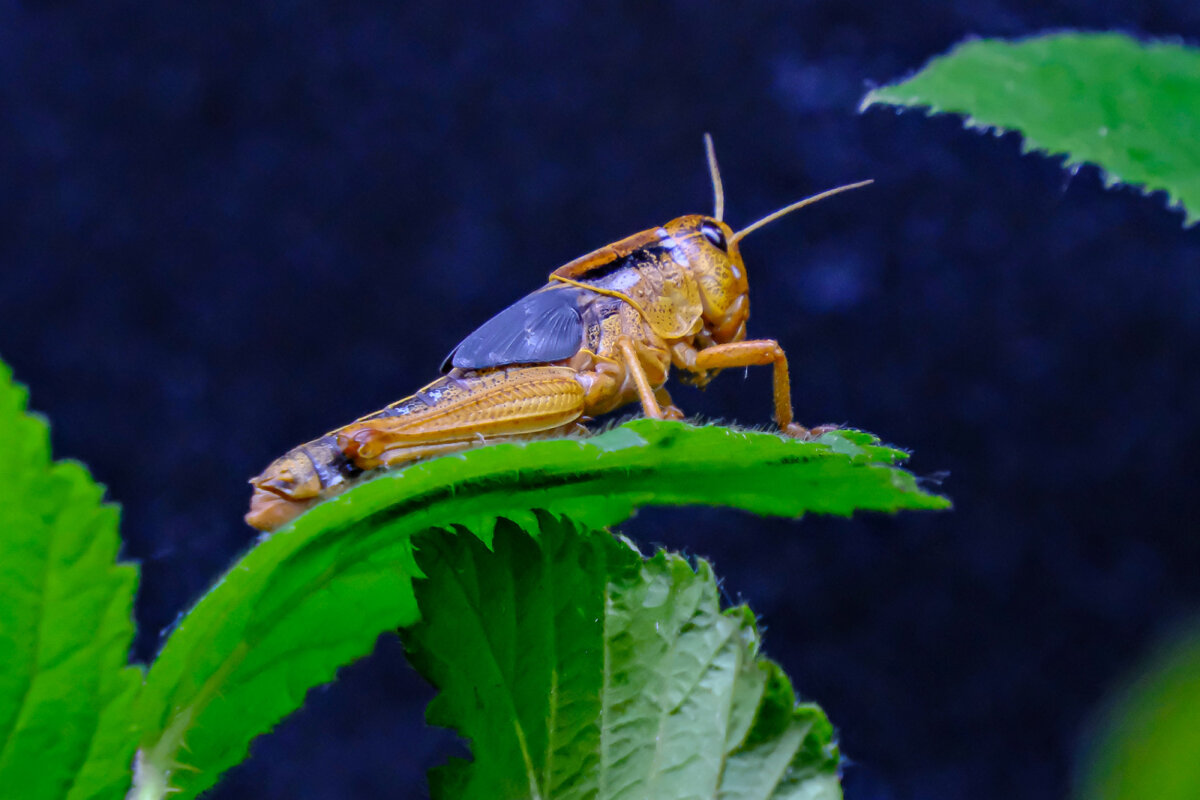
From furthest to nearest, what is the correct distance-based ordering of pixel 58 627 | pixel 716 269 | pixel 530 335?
pixel 716 269, pixel 530 335, pixel 58 627

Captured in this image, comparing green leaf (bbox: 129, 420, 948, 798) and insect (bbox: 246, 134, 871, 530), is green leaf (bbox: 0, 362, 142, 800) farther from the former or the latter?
insect (bbox: 246, 134, 871, 530)

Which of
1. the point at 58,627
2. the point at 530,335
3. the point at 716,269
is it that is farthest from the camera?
the point at 716,269

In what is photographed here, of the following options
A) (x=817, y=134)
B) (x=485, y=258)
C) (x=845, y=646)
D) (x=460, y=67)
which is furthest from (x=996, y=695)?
(x=460, y=67)

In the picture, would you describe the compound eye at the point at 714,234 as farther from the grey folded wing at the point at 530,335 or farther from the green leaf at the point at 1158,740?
the green leaf at the point at 1158,740

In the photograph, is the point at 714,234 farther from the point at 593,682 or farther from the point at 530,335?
the point at 593,682

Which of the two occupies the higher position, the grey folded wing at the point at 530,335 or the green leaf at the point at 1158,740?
the grey folded wing at the point at 530,335

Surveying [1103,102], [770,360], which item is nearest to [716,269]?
[770,360]

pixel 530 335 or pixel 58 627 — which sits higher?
pixel 530 335

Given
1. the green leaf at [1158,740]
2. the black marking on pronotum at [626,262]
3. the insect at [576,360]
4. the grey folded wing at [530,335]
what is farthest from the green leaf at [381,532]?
the black marking on pronotum at [626,262]

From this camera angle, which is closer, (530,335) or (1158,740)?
(1158,740)
